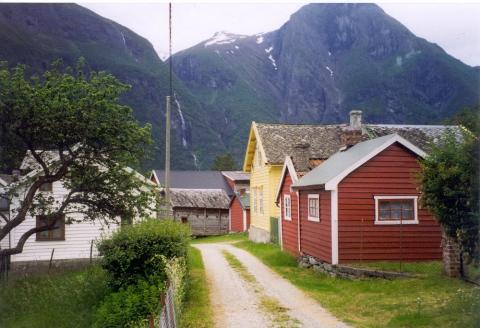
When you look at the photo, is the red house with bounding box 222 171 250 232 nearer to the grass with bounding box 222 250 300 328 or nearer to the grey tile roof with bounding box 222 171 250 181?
the grey tile roof with bounding box 222 171 250 181

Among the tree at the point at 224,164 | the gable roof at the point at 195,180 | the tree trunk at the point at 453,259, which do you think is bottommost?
the tree trunk at the point at 453,259

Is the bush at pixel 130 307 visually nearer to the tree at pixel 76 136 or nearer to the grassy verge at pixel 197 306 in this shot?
the grassy verge at pixel 197 306

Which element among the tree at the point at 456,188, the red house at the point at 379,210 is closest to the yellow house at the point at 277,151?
the red house at the point at 379,210

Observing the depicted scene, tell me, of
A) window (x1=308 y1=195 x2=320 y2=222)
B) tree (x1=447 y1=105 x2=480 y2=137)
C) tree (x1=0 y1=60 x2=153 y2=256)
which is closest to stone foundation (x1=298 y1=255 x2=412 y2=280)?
window (x1=308 y1=195 x2=320 y2=222)

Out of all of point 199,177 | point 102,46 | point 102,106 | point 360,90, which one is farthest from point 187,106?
point 102,106

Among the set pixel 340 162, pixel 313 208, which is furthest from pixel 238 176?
pixel 340 162

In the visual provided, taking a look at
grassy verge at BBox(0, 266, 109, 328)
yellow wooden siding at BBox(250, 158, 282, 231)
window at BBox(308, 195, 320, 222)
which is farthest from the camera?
yellow wooden siding at BBox(250, 158, 282, 231)

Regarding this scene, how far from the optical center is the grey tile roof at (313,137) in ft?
89.8

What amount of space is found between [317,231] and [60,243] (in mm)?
14307

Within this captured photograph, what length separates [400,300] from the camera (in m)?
12.0

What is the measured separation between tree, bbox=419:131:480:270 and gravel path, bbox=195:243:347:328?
3786mm

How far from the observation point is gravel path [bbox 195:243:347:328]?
10930 millimetres

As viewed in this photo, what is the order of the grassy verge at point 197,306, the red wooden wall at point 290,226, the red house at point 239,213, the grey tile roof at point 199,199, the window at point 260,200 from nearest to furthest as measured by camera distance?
the grassy verge at point 197,306
the red wooden wall at point 290,226
the window at point 260,200
the red house at point 239,213
the grey tile roof at point 199,199

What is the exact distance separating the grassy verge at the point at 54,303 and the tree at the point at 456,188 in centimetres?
938
